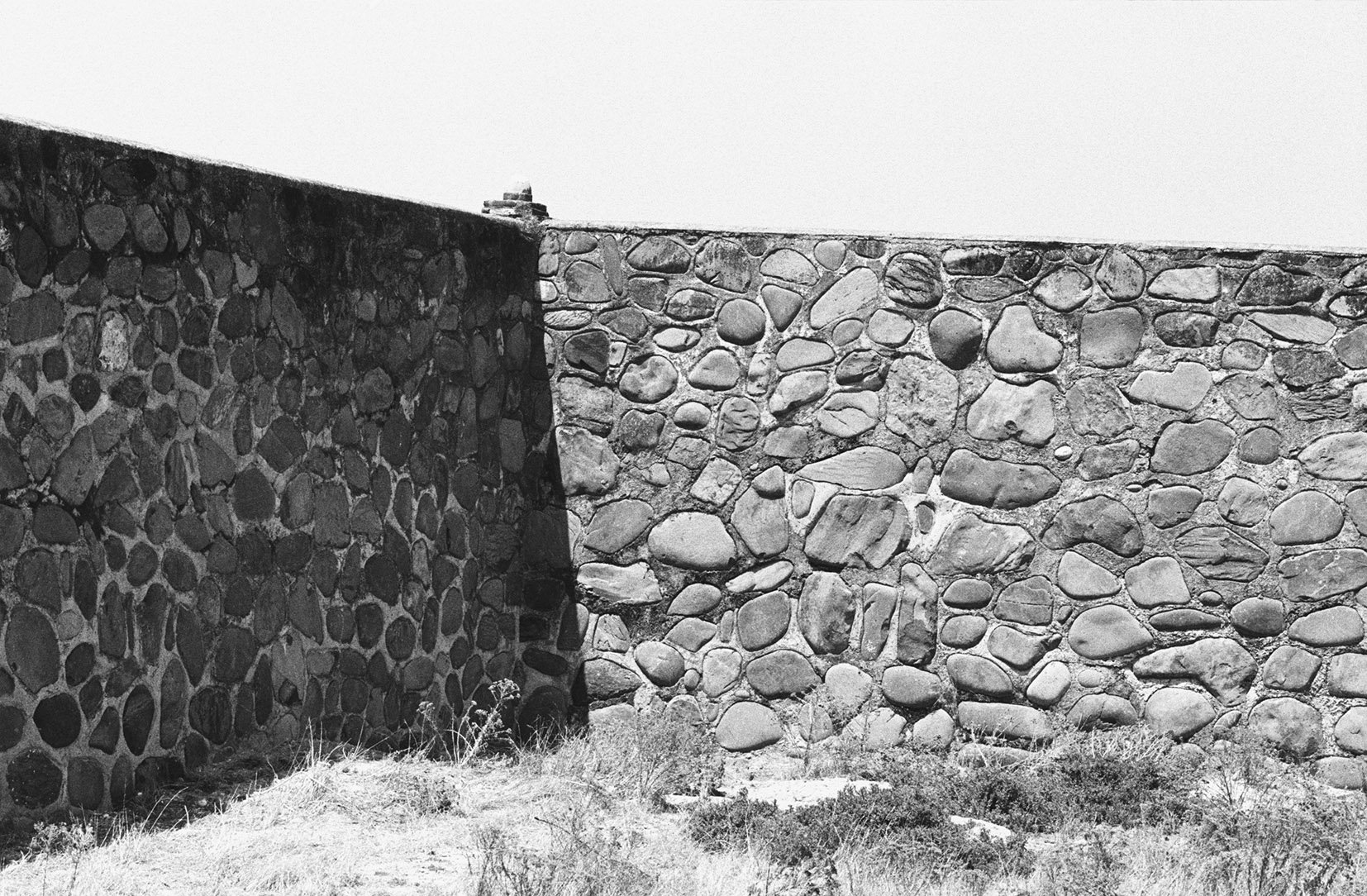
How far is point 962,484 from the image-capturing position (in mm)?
7941

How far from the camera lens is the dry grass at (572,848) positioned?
507 cm

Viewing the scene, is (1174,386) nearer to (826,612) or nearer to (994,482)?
(994,482)

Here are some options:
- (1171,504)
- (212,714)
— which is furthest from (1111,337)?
(212,714)

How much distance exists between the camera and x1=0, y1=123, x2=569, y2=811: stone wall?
18.2ft

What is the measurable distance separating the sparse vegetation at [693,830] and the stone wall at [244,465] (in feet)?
1.11

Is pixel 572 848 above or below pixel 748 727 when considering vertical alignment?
above

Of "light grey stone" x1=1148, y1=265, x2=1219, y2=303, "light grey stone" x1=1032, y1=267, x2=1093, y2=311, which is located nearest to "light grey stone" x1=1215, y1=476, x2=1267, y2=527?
"light grey stone" x1=1148, y1=265, x2=1219, y2=303

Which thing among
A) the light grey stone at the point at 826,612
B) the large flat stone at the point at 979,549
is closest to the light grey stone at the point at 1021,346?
the large flat stone at the point at 979,549

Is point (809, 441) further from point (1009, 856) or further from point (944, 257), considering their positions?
point (1009, 856)

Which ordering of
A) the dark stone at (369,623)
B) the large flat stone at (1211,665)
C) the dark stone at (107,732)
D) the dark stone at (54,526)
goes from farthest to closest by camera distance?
the large flat stone at (1211,665) < the dark stone at (369,623) < the dark stone at (107,732) < the dark stone at (54,526)

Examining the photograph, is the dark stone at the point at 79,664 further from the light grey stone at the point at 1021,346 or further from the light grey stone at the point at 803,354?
the light grey stone at the point at 1021,346

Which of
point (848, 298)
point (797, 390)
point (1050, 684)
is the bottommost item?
point (1050, 684)

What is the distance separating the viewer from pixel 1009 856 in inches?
228

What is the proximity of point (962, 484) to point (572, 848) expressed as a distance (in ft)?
11.3
